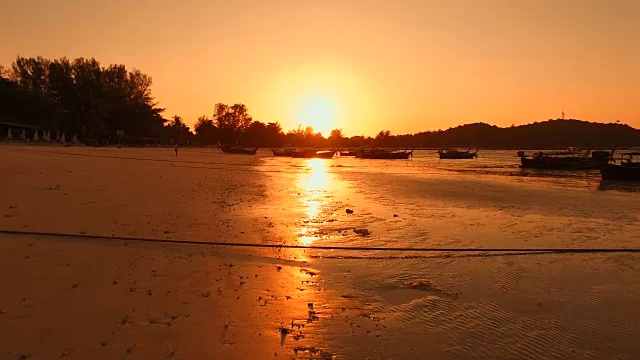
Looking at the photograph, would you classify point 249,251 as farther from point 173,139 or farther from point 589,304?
point 173,139

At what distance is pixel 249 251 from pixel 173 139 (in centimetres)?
11549

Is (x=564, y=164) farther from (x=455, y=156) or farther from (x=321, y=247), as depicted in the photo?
(x=321, y=247)

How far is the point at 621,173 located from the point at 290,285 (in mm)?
40434

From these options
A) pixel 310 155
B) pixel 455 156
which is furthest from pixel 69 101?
pixel 455 156

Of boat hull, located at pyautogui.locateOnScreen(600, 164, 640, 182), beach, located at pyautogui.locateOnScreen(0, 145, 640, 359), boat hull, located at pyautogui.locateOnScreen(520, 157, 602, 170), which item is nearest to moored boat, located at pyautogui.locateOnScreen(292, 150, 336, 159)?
boat hull, located at pyautogui.locateOnScreen(520, 157, 602, 170)

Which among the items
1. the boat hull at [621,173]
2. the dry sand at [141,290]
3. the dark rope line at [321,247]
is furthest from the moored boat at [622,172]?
the dry sand at [141,290]

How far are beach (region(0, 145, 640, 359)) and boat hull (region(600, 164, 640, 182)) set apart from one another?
2876cm

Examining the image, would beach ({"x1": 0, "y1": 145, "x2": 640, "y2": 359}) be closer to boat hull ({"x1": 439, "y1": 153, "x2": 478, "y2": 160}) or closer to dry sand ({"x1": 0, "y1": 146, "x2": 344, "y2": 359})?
dry sand ({"x1": 0, "y1": 146, "x2": 344, "y2": 359})

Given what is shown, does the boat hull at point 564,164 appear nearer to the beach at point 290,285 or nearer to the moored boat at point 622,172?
the moored boat at point 622,172

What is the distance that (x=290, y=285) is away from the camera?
6699 mm

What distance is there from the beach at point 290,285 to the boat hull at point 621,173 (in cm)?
2876

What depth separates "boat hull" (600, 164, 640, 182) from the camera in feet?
121

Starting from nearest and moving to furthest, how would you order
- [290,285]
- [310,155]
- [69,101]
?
[290,285] < [69,101] < [310,155]

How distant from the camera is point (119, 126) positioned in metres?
82.4
